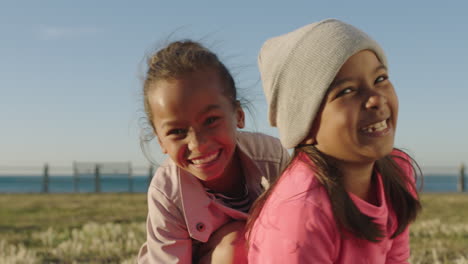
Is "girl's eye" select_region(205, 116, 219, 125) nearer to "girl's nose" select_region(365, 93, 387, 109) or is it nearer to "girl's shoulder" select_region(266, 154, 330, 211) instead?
"girl's shoulder" select_region(266, 154, 330, 211)

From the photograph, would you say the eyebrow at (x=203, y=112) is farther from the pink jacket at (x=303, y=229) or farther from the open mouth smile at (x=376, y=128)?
the open mouth smile at (x=376, y=128)

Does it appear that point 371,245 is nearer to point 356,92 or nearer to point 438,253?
point 356,92

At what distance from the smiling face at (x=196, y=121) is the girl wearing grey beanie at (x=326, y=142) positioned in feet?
1.29

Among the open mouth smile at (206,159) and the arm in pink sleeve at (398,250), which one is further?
the arm in pink sleeve at (398,250)

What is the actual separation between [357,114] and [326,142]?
21cm

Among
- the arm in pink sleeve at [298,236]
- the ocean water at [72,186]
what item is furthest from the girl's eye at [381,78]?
the ocean water at [72,186]

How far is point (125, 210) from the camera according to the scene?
11469 mm

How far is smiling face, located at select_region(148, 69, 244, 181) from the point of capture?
3158 millimetres

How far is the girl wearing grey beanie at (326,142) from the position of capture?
2.57m

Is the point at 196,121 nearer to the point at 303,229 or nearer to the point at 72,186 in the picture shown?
the point at 303,229

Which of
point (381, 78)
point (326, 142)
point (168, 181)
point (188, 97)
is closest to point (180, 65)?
point (188, 97)

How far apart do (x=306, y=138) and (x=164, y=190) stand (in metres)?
1.14

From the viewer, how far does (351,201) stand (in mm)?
2725

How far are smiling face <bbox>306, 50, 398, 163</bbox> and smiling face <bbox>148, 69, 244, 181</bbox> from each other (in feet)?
2.32
